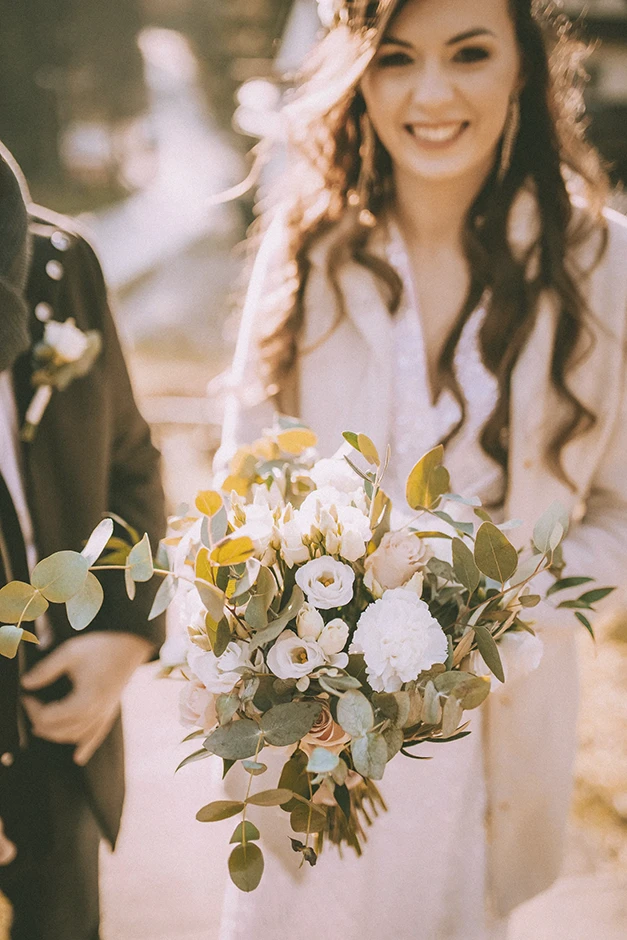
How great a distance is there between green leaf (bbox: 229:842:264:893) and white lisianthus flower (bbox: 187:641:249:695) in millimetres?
170

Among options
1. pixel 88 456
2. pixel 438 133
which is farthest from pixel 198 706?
pixel 438 133

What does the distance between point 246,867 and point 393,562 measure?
1.20 ft

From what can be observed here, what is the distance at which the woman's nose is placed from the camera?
1494 mm

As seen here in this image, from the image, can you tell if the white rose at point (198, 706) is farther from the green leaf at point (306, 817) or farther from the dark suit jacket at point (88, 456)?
the dark suit jacket at point (88, 456)

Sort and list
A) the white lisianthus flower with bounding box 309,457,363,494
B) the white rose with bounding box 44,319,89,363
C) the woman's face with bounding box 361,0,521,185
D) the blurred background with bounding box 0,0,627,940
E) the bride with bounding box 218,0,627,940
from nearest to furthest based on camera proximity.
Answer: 1. the white lisianthus flower with bounding box 309,457,363,494
2. the white rose with bounding box 44,319,89,363
3. the woman's face with bounding box 361,0,521,185
4. the bride with bounding box 218,0,627,940
5. the blurred background with bounding box 0,0,627,940

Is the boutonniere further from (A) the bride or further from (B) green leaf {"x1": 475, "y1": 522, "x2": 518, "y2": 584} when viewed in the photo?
(B) green leaf {"x1": 475, "y1": 522, "x2": 518, "y2": 584}

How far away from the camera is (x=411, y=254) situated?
177 cm

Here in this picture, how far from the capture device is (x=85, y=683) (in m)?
1.42

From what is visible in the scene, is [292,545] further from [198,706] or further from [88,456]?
[88,456]

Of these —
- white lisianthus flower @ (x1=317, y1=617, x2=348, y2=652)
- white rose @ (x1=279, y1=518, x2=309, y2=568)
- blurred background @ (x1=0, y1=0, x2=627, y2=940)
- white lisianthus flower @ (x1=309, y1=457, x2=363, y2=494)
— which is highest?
white lisianthus flower @ (x1=309, y1=457, x2=363, y2=494)

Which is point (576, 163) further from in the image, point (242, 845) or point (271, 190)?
point (242, 845)

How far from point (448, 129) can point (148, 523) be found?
3.01ft

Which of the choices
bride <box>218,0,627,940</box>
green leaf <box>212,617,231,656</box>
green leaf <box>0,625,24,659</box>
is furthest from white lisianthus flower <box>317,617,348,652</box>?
bride <box>218,0,627,940</box>

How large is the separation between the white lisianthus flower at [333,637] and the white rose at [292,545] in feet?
0.28
